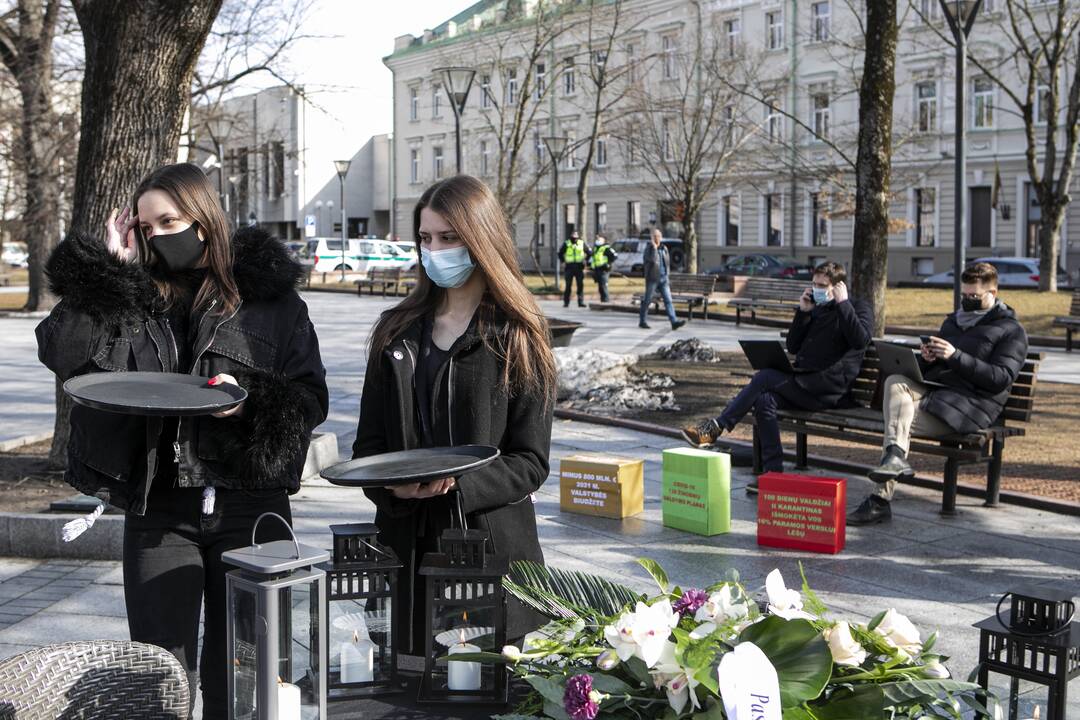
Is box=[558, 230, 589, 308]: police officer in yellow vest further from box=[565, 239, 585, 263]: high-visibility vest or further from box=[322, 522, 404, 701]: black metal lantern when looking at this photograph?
box=[322, 522, 404, 701]: black metal lantern

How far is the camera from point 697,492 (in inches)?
277

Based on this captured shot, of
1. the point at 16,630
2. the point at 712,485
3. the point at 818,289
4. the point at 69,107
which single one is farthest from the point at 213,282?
the point at 69,107

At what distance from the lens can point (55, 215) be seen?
25469 mm

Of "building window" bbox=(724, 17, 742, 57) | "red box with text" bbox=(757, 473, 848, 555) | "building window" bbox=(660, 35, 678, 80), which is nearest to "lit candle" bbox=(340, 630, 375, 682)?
"red box with text" bbox=(757, 473, 848, 555)

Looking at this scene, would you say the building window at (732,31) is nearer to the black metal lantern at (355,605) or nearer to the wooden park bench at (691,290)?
the wooden park bench at (691,290)

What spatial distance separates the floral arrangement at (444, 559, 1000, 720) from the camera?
178cm

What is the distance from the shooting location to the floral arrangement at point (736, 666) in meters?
1.78

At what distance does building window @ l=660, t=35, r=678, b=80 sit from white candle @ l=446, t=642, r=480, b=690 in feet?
154

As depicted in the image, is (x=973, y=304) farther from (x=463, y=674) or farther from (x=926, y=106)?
(x=926, y=106)

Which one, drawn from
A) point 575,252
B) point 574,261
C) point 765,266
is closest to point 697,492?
point 575,252

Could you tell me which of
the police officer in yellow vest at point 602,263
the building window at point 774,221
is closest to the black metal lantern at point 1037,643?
the police officer in yellow vest at point 602,263

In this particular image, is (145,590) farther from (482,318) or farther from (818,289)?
(818,289)

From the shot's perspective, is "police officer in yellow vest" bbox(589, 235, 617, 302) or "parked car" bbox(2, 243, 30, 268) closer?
"police officer in yellow vest" bbox(589, 235, 617, 302)

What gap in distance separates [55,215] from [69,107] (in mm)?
2869
